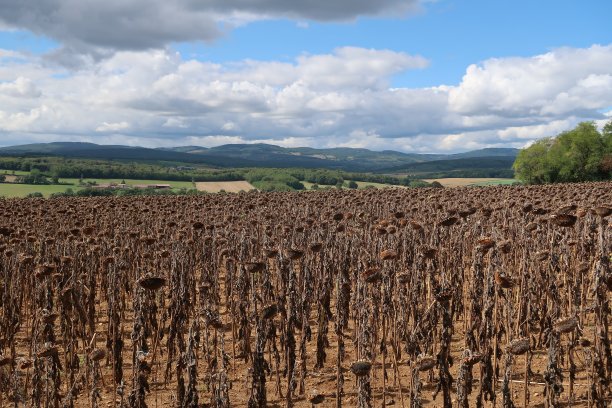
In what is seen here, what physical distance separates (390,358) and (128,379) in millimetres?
4281

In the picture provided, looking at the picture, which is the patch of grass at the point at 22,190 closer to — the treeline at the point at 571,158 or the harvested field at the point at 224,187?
the harvested field at the point at 224,187

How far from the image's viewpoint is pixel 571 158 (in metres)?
77.5

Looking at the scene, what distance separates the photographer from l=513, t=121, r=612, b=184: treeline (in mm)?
76562

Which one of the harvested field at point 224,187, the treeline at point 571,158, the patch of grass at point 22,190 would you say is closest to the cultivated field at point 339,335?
the patch of grass at point 22,190

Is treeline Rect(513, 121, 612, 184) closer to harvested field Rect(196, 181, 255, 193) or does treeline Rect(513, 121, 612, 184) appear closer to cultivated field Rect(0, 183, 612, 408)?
harvested field Rect(196, 181, 255, 193)

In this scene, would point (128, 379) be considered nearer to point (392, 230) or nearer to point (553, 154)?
point (392, 230)

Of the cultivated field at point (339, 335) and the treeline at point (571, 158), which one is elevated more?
the treeline at point (571, 158)

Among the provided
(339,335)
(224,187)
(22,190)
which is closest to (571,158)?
(224,187)

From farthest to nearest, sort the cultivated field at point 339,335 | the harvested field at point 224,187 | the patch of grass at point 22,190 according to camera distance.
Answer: the harvested field at point 224,187 < the patch of grass at point 22,190 < the cultivated field at point 339,335

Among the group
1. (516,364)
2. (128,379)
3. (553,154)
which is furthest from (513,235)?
(553,154)

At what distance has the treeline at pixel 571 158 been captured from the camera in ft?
251

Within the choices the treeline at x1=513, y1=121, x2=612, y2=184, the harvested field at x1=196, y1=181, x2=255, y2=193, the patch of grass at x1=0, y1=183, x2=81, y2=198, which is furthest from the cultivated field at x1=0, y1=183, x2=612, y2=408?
the treeline at x1=513, y1=121, x2=612, y2=184

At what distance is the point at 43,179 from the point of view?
75.4m

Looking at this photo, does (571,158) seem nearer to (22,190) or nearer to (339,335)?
(22,190)
